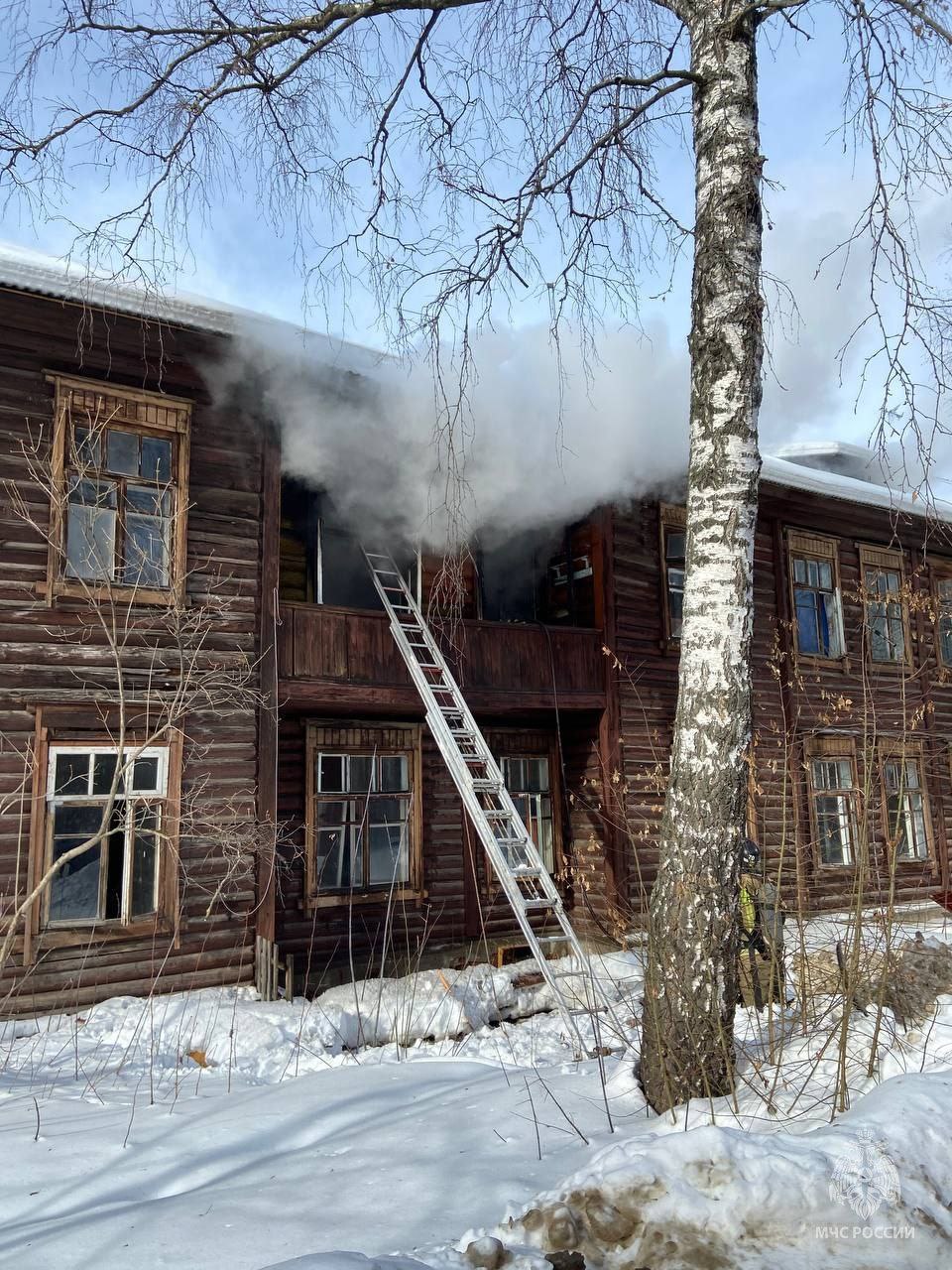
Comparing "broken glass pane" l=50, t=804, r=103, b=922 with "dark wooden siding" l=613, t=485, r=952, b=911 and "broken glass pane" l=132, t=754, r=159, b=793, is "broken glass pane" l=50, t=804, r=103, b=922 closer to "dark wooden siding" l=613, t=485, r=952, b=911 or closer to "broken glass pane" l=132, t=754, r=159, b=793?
"broken glass pane" l=132, t=754, r=159, b=793

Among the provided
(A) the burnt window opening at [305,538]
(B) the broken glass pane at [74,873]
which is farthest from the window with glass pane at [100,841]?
(A) the burnt window opening at [305,538]

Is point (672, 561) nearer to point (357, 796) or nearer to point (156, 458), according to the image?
point (357, 796)

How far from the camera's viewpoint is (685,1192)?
2.30m

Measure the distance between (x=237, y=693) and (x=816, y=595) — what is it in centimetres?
998

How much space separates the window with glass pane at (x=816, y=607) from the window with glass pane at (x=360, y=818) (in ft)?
23.6

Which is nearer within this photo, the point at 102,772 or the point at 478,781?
the point at 102,772

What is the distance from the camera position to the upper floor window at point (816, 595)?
47.7 ft

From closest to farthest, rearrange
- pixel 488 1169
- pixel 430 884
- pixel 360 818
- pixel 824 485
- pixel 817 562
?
pixel 488 1169
pixel 360 818
pixel 430 884
pixel 824 485
pixel 817 562

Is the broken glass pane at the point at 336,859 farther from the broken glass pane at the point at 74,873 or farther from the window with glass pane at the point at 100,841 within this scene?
the broken glass pane at the point at 74,873

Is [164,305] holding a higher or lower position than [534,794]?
higher

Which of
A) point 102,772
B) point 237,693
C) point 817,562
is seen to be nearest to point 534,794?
point 237,693

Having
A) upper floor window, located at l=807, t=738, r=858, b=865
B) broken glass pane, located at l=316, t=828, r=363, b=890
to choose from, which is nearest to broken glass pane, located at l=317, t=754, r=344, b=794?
broken glass pane, located at l=316, t=828, r=363, b=890

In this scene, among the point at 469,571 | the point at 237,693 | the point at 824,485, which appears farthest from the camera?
the point at 824,485

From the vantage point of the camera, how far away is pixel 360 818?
10703 millimetres
